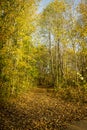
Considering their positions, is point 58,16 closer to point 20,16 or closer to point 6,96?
point 20,16

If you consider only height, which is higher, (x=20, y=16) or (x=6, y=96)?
(x=20, y=16)

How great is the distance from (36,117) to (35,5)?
10002 millimetres

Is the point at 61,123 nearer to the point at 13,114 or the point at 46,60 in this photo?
the point at 13,114

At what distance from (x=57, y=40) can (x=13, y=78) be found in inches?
660

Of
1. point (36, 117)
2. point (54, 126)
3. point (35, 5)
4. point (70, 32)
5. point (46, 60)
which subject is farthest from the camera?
point (46, 60)

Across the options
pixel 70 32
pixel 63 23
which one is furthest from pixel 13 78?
pixel 63 23

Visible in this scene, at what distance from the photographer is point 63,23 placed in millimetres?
29906

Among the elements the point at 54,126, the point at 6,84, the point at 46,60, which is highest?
the point at 46,60

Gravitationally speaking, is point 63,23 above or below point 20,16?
above

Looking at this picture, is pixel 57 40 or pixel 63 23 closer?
pixel 63 23

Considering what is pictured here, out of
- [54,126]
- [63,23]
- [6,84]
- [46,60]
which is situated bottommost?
[54,126]

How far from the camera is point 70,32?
27250mm

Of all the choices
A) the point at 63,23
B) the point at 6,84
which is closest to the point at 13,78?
the point at 6,84

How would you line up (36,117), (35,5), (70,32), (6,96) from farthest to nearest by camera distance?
1. (70,32)
2. (35,5)
3. (6,96)
4. (36,117)
